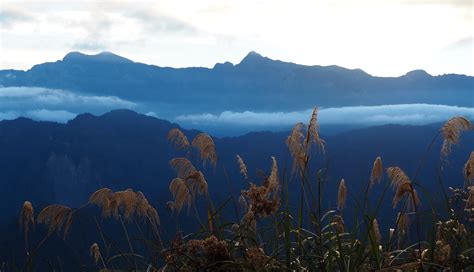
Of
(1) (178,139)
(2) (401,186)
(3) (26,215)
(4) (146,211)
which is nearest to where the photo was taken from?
(2) (401,186)

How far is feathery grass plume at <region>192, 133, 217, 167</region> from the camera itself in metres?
5.80

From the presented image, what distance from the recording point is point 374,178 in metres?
5.19

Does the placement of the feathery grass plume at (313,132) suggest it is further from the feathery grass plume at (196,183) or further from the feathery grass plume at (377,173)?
the feathery grass plume at (196,183)

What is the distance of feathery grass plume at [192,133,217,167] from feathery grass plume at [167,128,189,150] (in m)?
0.33

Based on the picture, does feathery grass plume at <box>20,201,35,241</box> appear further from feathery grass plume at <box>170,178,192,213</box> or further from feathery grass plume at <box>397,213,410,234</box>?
feathery grass plume at <box>397,213,410,234</box>

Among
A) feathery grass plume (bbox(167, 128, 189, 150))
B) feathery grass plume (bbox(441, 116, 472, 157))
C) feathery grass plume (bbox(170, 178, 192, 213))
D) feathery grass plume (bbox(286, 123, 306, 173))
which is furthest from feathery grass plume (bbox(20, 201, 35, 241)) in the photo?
feathery grass plume (bbox(441, 116, 472, 157))

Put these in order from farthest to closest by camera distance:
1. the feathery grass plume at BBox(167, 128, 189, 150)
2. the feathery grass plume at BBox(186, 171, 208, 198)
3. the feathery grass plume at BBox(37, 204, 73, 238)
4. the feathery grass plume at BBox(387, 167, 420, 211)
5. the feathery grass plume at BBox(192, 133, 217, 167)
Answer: the feathery grass plume at BBox(167, 128, 189, 150)
the feathery grass plume at BBox(192, 133, 217, 167)
the feathery grass plume at BBox(186, 171, 208, 198)
the feathery grass plume at BBox(37, 204, 73, 238)
the feathery grass plume at BBox(387, 167, 420, 211)

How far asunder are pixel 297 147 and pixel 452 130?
45.4 inches

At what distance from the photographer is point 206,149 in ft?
19.1

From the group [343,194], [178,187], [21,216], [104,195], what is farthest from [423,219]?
[21,216]

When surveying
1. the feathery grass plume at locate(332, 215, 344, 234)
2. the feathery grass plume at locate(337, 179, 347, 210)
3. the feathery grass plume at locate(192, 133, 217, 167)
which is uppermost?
the feathery grass plume at locate(192, 133, 217, 167)

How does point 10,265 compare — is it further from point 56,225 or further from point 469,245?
point 469,245

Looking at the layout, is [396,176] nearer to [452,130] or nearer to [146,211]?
[452,130]

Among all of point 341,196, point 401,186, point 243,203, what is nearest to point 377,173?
point 341,196
